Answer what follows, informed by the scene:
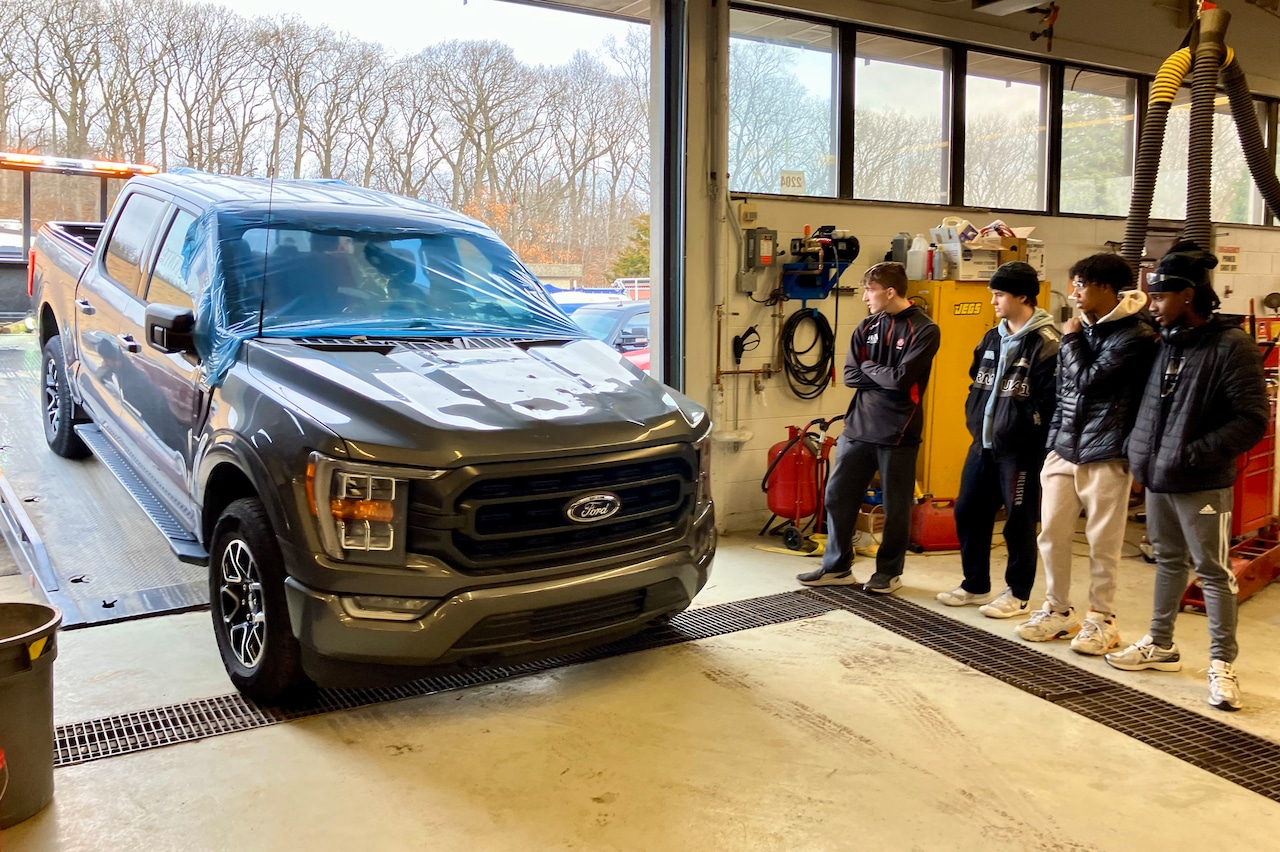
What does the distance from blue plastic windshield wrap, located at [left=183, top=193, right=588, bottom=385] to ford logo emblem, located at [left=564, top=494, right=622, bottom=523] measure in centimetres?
105

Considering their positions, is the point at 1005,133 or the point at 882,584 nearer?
the point at 882,584

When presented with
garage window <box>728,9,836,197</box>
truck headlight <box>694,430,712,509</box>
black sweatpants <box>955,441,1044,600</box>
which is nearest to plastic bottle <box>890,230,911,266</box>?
garage window <box>728,9,836,197</box>

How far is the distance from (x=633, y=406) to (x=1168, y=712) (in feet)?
7.43

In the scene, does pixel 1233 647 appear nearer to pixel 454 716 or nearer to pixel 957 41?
pixel 454 716

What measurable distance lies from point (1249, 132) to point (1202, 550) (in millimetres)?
2874

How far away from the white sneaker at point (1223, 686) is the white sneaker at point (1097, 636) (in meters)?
0.48

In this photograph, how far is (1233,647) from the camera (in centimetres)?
362

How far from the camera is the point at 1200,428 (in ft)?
11.6

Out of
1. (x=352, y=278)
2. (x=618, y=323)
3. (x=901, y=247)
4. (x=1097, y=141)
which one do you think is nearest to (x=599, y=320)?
(x=618, y=323)

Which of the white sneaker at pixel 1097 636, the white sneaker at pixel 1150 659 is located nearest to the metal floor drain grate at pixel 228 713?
the white sneaker at pixel 1097 636

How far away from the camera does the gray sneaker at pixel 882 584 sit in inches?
193

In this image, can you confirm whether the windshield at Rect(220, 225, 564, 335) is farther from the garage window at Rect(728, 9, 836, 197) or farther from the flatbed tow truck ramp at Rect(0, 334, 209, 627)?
the garage window at Rect(728, 9, 836, 197)

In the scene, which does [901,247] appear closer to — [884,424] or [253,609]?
[884,424]

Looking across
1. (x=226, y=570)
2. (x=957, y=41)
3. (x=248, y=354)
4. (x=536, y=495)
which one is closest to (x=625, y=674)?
(x=536, y=495)
